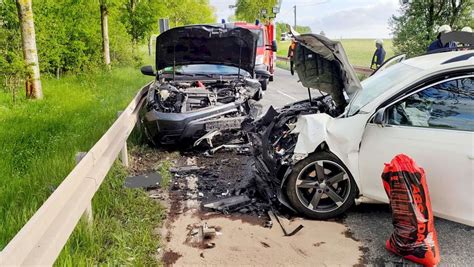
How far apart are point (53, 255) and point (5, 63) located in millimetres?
8566

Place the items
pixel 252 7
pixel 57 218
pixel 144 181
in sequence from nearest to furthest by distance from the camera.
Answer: pixel 57 218 → pixel 144 181 → pixel 252 7

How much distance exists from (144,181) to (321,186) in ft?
7.44

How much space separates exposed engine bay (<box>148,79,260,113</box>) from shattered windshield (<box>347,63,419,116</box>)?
2.86 metres

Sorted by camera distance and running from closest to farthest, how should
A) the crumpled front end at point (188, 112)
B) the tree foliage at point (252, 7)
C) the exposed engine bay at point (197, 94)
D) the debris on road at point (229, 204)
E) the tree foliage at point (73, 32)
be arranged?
the debris on road at point (229, 204)
the crumpled front end at point (188, 112)
the exposed engine bay at point (197, 94)
the tree foliage at point (73, 32)
the tree foliage at point (252, 7)

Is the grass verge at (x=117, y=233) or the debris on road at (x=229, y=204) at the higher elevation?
the grass verge at (x=117, y=233)

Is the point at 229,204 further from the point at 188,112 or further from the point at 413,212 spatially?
the point at 188,112

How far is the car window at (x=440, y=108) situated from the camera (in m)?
3.62

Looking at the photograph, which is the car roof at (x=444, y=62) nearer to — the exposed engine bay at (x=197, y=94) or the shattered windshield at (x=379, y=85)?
the shattered windshield at (x=379, y=85)

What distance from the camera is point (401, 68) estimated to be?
177 inches

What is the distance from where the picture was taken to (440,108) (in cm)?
375

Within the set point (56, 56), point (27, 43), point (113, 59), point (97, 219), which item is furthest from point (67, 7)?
point (97, 219)

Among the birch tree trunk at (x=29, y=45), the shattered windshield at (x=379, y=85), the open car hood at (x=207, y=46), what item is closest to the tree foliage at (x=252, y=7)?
the birch tree trunk at (x=29, y=45)

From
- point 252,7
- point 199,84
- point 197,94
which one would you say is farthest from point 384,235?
point 252,7

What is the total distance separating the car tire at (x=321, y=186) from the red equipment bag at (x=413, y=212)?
0.80 m
